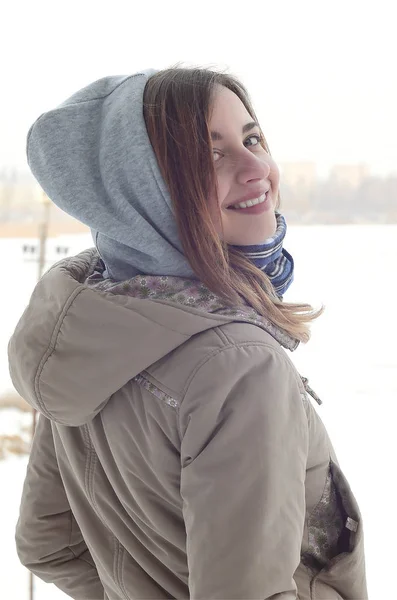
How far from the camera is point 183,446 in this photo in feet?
2.25

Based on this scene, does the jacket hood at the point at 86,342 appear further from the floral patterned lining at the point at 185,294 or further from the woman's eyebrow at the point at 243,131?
the woman's eyebrow at the point at 243,131

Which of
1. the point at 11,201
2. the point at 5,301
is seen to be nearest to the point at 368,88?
the point at 11,201

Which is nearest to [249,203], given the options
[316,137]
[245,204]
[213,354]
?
[245,204]

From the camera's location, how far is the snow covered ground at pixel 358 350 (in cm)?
188

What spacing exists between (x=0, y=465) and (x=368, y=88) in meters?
1.70

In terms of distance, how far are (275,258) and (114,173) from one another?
10.3 inches

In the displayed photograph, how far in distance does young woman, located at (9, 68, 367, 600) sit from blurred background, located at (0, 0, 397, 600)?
3.26 ft

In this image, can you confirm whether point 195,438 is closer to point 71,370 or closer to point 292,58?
point 71,370

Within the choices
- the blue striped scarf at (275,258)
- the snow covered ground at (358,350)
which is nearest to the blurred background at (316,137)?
the snow covered ground at (358,350)

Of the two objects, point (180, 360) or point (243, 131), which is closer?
point (180, 360)

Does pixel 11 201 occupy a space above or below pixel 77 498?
above

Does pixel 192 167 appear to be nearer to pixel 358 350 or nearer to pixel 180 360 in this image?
pixel 180 360

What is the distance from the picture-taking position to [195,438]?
0.67 m

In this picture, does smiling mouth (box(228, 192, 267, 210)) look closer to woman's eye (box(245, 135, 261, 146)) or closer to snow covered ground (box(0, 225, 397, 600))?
woman's eye (box(245, 135, 261, 146))
